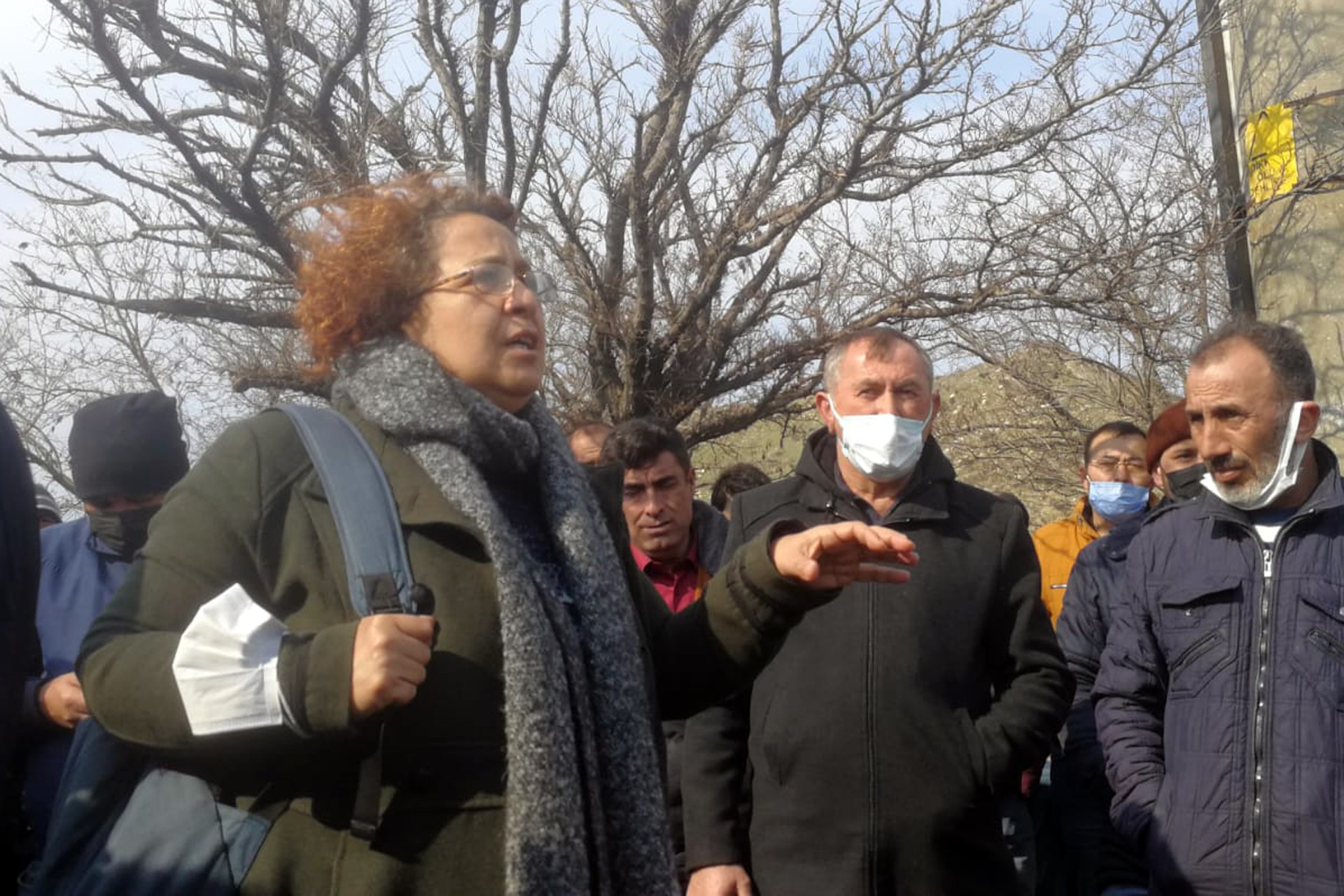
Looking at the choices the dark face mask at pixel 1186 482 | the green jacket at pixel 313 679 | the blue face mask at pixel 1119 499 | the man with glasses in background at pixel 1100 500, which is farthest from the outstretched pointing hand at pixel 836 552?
the blue face mask at pixel 1119 499

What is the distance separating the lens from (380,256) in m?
2.46

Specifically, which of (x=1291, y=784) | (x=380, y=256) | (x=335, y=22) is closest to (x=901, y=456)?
(x=1291, y=784)

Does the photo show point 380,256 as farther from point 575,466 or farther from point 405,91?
point 405,91

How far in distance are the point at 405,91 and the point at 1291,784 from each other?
987cm

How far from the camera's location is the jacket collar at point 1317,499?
3.18 metres

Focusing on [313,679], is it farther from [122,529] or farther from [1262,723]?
[1262,723]

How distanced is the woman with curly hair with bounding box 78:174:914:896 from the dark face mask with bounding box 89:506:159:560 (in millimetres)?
1415

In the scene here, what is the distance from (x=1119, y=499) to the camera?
570 centimetres

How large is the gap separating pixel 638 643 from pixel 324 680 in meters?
0.61

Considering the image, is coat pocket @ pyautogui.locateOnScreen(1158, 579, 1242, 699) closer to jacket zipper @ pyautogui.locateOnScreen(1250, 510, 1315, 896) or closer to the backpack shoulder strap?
jacket zipper @ pyautogui.locateOnScreen(1250, 510, 1315, 896)

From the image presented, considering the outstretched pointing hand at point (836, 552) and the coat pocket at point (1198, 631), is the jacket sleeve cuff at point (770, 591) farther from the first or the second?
the coat pocket at point (1198, 631)

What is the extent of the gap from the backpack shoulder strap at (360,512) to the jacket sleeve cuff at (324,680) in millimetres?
91

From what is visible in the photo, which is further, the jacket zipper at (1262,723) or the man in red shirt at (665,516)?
the man in red shirt at (665,516)

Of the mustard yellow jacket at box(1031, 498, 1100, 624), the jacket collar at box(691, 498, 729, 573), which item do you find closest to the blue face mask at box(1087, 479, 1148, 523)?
the mustard yellow jacket at box(1031, 498, 1100, 624)
